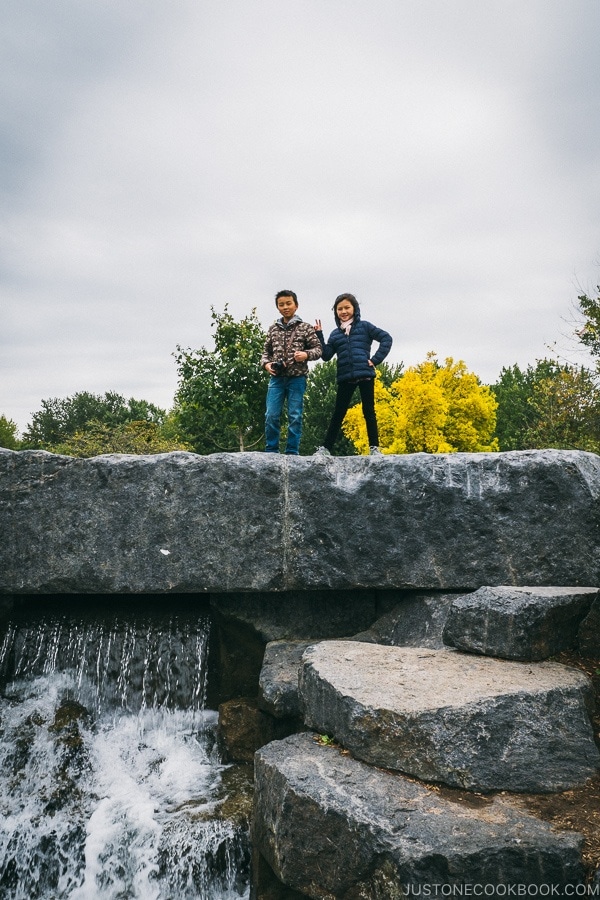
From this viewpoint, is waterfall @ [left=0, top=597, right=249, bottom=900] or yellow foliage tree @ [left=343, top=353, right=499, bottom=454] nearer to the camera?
waterfall @ [left=0, top=597, right=249, bottom=900]

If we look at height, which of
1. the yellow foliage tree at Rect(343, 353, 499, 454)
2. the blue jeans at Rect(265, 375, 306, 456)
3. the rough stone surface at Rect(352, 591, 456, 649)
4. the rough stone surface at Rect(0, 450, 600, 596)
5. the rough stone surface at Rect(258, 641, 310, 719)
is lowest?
the rough stone surface at Rect(258, 641, 310, 719)

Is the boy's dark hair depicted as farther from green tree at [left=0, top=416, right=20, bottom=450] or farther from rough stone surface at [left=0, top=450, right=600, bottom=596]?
green tree at [left=0, top=416, right=20, bottom=450]

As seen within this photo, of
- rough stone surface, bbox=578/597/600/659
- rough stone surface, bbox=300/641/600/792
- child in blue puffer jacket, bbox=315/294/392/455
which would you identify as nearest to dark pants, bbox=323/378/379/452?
child in blue puffer jacket, bbox=315/294/392/455

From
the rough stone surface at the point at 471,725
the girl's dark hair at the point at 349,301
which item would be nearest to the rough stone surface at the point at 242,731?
the rough stone surface at the point at 471,725

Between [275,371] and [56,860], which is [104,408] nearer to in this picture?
[275,371]

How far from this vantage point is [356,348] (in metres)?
6.00

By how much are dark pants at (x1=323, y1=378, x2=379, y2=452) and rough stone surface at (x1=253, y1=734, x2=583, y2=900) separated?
305cm

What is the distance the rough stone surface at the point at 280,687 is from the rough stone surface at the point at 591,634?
1584 mm

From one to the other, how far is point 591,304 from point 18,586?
1596 cm

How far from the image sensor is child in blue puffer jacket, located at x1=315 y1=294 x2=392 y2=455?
19.5 feet

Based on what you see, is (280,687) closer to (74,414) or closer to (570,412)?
(570,412)

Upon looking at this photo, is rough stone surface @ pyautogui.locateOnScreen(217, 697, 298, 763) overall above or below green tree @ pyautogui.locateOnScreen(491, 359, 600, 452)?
below

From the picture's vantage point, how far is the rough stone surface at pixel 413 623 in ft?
14.7

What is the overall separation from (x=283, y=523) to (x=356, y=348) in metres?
2.01
